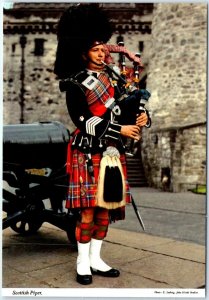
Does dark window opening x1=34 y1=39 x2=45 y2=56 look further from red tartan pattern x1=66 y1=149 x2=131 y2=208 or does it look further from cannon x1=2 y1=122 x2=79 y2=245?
red tartan pattern x1=66 y1=149 x2=131 y2=208

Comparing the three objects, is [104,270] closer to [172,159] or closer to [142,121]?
[142,121]

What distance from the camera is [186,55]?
45.4 feet

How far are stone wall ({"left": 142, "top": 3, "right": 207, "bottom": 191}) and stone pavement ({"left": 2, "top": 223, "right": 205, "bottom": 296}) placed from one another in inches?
330

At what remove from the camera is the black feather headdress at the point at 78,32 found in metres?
3.08

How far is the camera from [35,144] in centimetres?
394

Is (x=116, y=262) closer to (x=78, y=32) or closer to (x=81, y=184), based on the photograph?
(x=81, y=184)

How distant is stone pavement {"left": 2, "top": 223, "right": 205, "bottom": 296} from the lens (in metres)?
3.09

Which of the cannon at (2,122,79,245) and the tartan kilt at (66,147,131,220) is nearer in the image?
the tartan kilt at (66,147,131,220)

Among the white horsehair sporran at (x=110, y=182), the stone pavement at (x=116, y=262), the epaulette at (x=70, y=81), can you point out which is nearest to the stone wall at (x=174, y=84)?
the stone pavement at (x=116, y=262)

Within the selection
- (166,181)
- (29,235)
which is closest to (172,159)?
(166,181)

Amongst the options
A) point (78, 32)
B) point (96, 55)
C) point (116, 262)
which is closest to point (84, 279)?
point (116, 262)

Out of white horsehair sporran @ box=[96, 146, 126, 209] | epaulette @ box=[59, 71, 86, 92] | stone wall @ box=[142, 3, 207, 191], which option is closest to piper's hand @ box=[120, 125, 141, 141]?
white horsehair sporran @ box=[96, 146, 126, 209]

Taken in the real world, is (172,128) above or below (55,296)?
above

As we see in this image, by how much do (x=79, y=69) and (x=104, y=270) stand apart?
1456 millimetres
